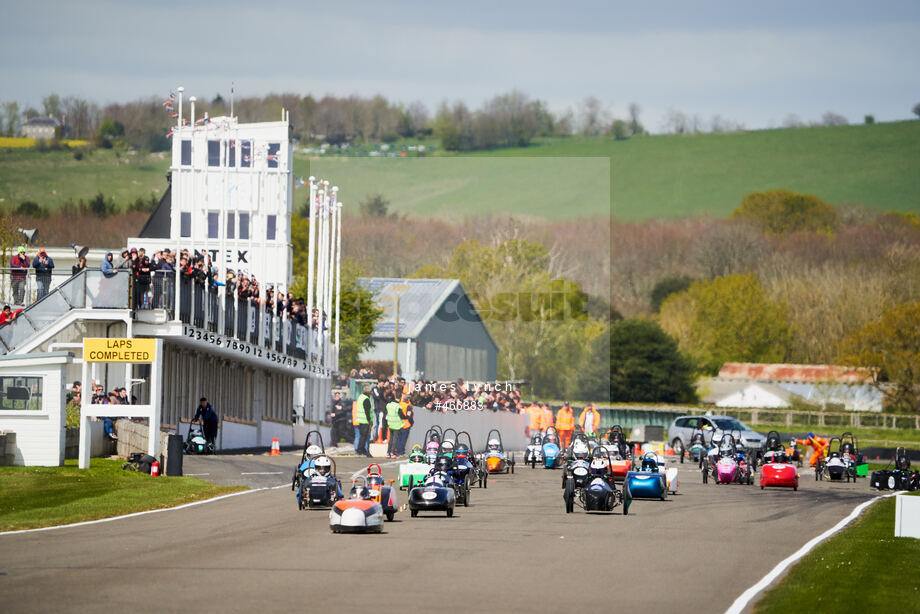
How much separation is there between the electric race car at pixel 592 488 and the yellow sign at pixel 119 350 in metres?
11.1

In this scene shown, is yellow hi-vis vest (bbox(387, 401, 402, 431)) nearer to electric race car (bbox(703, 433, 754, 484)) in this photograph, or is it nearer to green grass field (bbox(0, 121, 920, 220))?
electric race car (bbox(703, 433, 754, 484))

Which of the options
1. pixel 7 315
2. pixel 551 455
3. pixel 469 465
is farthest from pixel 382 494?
pixel 551 455

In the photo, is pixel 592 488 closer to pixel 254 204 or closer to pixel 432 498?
pixel 432 498

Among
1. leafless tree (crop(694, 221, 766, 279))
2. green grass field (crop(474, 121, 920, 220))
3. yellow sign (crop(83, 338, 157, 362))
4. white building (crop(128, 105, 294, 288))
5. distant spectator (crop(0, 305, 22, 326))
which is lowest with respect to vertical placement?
yellow sign (crop(83, 338, 157, 362))

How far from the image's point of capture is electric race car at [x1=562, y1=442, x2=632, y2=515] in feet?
83.3

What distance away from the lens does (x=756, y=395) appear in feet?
378

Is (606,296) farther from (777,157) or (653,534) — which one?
(653,534)

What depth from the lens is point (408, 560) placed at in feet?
57.2

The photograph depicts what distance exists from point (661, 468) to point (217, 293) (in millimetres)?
17939

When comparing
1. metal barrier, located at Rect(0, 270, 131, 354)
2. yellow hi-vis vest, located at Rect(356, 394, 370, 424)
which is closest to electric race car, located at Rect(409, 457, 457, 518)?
metal barrier, located at Rect(0, 270, 131, 354)

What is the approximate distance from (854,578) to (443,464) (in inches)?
461

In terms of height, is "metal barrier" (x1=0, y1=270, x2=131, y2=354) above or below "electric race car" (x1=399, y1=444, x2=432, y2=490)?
above

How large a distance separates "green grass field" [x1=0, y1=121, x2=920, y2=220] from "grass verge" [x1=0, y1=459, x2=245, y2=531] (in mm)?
92642

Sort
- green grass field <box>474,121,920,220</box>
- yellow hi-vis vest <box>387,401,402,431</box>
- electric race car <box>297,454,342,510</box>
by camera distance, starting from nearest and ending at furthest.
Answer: electric race car <box>297,454,342,510</box> < yellow hi-vis vest <box>387,401,402,431</box> < green grass field <box>474,121,920,220</box>
